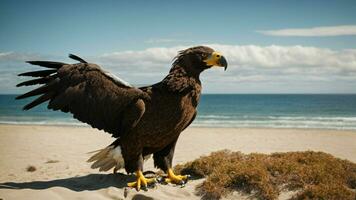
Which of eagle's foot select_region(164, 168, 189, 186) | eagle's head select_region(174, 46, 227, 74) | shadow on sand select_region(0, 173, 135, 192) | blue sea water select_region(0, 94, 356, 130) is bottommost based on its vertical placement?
blue sea water select_region(0, 94, 356, 130)

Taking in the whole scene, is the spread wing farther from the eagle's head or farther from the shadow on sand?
the shadow on sand

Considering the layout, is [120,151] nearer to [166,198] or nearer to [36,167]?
[166,198]

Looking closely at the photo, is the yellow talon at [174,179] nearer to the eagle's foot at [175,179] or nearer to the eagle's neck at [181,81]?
the eagle's foot at [175,179]

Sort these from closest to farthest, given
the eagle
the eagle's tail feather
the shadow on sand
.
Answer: the eagle
the eagle's tail feather
the shadow on sand

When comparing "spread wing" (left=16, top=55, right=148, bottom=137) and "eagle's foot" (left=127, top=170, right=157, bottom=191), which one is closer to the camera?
"spread wing" (left=16, top=55, right=148, bottom=137)

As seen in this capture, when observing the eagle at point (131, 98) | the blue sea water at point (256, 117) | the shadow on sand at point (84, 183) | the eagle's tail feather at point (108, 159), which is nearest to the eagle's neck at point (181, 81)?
the eagle at point (131, 98)

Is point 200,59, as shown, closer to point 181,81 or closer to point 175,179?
point 181,81

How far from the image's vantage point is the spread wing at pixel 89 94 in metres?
5.60

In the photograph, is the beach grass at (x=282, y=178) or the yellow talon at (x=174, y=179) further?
the yellow talon at (x=174, y=179)

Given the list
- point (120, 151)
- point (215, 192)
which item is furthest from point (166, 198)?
point (120, 151)

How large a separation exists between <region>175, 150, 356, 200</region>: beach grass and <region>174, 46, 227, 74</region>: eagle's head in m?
1.89

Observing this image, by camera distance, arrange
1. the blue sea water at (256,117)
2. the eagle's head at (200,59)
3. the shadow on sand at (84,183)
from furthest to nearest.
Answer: the blue sea water at (256,117), the shadow on sand at (84,183), the eagle's head at (200,59)

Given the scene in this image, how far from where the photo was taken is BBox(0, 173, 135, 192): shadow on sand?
623 cm

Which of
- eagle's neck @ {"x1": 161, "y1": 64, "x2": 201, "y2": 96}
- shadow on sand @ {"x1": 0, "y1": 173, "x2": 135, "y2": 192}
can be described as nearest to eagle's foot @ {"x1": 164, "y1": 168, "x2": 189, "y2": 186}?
shadow on sand @ {"x1": 0, "y1": 173, "x2": 135, "y2": 192}
